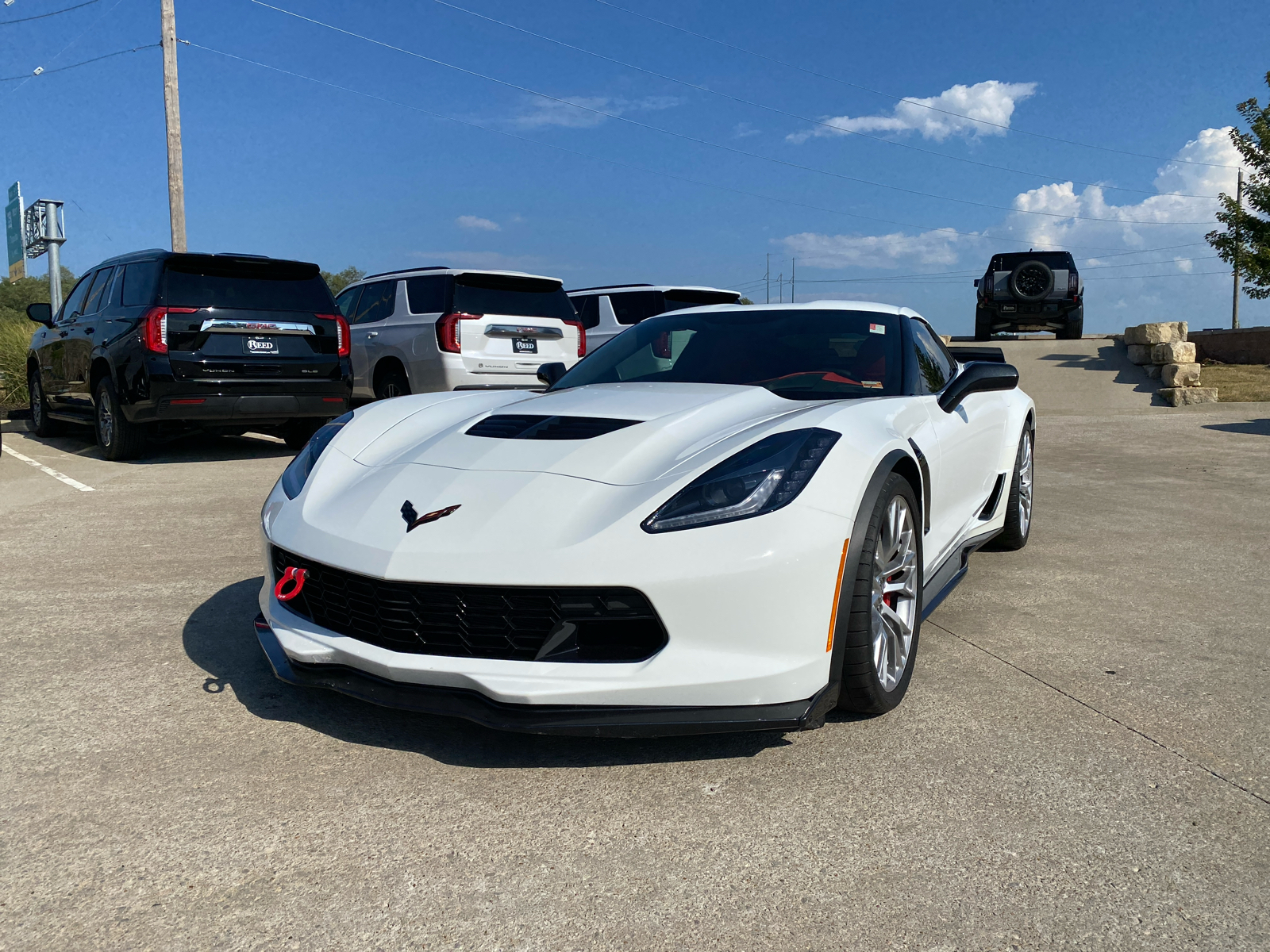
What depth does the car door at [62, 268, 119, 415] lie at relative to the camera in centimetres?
945

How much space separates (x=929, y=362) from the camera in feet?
13.8

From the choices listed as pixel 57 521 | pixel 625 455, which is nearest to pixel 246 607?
pixel 625 455

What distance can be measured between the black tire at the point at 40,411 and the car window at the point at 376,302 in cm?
364

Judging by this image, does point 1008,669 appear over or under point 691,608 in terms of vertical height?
under

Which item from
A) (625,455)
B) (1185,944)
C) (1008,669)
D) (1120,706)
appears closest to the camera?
(1185,944)

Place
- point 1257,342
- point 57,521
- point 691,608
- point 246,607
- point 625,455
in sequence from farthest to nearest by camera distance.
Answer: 1. point 1257,342
2. point 57,521
3. point 246,607
4. point 625,455
5. point 691,608

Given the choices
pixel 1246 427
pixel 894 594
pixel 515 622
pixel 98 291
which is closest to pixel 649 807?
pixel 515 622

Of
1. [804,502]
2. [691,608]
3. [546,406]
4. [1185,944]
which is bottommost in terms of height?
[1185,944]

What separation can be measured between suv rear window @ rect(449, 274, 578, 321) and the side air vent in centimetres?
691

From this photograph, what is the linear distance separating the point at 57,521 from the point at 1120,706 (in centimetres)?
603

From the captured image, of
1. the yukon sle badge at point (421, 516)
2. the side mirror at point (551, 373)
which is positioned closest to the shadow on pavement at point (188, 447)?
the side mirror at point (551, 373)

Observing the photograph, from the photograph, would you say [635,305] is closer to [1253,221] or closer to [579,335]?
[579,335]

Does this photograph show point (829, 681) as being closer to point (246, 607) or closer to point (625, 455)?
point (625, 455)

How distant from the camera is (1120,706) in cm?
306
